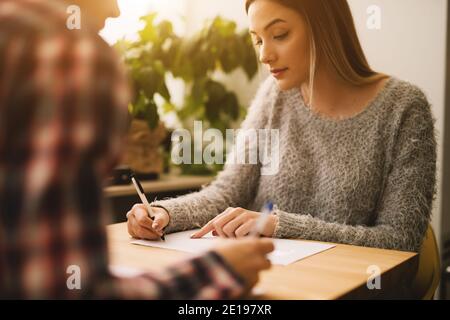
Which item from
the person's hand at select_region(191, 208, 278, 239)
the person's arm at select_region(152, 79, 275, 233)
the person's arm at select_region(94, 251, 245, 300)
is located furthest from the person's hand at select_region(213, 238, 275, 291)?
the person's arm at select_region(152, 79, 275, 233)

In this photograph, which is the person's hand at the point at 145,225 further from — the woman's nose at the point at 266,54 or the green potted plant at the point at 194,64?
the green potted plant at the point at 194,64

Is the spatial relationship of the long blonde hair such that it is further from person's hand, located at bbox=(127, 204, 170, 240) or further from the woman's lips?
person's hand, located at bbox=(127, 204, 170, 240)

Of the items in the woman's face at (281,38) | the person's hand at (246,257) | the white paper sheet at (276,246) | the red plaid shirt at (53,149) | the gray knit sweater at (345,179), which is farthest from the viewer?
the woman's face at (281,38)

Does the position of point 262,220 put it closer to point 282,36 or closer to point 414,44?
point 282,36

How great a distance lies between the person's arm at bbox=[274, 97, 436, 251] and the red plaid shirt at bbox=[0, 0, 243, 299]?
658mm

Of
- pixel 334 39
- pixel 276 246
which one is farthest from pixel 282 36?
pixel 276 246

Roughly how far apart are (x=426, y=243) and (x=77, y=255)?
3.41 ft

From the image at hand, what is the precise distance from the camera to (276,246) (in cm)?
96

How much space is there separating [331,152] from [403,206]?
9.7 inches

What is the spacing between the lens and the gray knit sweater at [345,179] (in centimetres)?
108

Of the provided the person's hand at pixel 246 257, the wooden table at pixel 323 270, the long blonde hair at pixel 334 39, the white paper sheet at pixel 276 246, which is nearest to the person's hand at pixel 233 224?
the white paper sheet at pixel 276 246

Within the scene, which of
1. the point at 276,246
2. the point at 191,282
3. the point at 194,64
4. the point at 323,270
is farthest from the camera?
the point at 194,64

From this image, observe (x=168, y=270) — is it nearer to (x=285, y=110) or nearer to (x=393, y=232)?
(x=393, y=232)

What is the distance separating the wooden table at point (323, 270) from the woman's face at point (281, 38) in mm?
476
